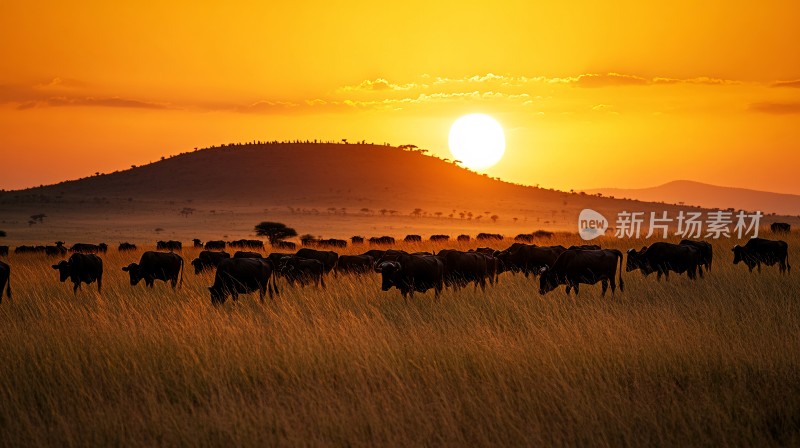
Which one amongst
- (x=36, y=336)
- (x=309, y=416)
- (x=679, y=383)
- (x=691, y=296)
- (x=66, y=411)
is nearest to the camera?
(x=309, y=416)

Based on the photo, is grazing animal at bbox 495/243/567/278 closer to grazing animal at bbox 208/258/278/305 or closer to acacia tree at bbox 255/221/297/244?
grazing animal at bbox 208/258/278/305

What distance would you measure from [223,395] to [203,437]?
136 cm

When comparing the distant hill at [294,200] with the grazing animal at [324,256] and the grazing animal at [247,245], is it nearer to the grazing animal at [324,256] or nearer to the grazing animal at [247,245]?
the grazing animal at [247,245]

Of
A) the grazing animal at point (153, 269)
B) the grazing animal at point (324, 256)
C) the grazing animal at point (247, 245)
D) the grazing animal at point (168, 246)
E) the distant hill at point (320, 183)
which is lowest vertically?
the grazing animal at point (168, 246)

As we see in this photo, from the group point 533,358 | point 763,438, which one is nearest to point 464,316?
point 533,358

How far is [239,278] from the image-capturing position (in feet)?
52.1

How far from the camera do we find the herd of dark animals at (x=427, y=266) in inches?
629

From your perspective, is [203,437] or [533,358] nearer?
[203,437]

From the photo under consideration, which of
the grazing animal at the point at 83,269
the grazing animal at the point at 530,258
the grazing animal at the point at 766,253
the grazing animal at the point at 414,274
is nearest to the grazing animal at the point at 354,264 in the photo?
the grazing animal at the point at 530,258

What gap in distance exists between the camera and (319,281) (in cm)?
1925

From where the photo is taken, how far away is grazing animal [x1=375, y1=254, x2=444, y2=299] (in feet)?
52.3

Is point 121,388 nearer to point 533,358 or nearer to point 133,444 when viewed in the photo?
point 133,444

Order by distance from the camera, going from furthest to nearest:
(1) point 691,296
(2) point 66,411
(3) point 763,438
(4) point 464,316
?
(1) point 691,296
(4) point 464,316
(2) point 66,411
(3) point 763,438

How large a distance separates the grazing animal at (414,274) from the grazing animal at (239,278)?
2.55 meters
